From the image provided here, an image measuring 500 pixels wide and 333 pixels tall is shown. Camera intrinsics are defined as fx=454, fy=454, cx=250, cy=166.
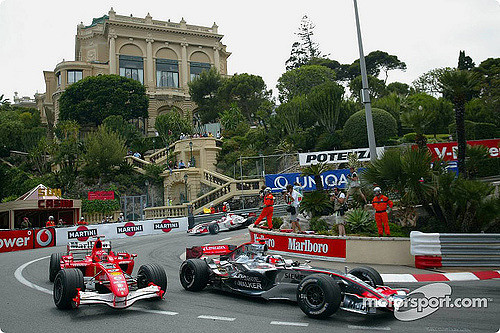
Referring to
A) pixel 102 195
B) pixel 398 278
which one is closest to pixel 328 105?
pixel 102 195

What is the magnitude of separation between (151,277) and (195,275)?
1301 mm

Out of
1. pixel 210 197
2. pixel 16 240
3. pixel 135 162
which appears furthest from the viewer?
pixel 135 162

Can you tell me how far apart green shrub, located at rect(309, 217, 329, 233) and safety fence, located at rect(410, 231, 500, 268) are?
13.7 ft

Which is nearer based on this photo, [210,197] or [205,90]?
[210,197]

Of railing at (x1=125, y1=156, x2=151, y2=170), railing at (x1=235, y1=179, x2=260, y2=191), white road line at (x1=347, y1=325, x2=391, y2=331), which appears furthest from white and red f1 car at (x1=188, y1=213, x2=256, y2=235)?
railing at (x1=125, y1=156, x2=151, y2=170)

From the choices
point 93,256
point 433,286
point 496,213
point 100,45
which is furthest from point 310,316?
point 100,45

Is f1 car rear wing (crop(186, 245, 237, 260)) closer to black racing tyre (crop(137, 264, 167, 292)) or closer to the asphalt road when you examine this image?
the asphalt road

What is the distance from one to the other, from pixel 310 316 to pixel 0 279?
35.1ft

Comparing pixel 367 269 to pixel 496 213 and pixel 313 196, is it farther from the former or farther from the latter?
pixel 313 196

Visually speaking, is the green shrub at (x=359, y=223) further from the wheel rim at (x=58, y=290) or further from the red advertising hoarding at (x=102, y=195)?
the red advertising hoarding at (x=102, y=195)

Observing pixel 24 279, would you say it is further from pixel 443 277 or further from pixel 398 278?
pixel 443 277

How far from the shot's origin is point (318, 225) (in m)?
16.6

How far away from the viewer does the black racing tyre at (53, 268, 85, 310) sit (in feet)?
29.0

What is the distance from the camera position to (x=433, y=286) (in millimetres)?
10445
